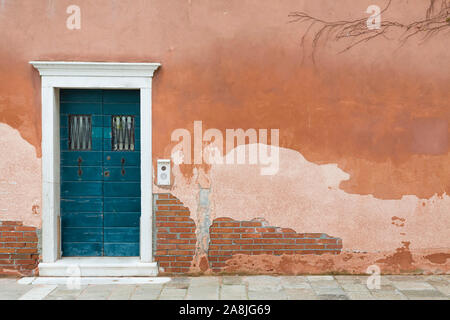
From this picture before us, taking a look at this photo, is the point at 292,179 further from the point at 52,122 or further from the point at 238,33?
the point at 52,122

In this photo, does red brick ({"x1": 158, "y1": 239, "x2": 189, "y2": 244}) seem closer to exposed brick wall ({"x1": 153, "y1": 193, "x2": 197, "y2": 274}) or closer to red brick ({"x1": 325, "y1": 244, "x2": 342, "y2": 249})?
exposed brick wall ({"x1": 153, "y1": 193, "x2": 197, "y2": 274})

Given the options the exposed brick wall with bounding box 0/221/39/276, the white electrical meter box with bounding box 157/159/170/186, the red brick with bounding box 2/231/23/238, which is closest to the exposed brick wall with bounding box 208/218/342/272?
the white electrical meter box with bounding box 157/159/170/186

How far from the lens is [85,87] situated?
518 centimetres

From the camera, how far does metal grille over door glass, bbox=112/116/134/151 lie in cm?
542

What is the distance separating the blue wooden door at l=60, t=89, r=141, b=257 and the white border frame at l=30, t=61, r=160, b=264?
0.21 m

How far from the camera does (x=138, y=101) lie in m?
5.40

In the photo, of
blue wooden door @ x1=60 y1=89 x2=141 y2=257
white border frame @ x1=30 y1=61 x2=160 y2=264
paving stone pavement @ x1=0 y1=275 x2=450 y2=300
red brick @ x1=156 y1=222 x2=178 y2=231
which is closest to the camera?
paving stone pavement @ x1=0 y1=275 x2=450 y2=300

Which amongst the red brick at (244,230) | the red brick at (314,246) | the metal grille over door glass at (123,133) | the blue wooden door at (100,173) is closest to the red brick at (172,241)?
the blue wooden door at (100,173)

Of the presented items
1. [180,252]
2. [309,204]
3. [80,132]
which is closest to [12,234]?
[80,132]

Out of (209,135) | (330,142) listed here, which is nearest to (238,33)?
(209,135)

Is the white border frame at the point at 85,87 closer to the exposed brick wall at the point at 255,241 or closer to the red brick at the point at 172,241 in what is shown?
the red brick at the point at 172,241

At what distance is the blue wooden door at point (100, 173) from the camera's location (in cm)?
539

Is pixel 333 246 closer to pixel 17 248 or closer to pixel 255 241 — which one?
pixel 255 241

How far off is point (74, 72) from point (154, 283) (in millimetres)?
2594
